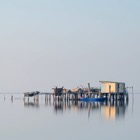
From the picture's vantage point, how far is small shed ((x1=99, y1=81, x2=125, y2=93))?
10081cm

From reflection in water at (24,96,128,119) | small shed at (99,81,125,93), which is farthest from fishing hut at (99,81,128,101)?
reflection in water at (24,96,128,119)

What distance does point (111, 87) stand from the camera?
100750 mm

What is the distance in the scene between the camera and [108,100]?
107 meters

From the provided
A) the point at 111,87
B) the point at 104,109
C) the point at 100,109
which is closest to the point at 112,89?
the point at 111,87

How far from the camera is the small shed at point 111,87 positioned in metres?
101

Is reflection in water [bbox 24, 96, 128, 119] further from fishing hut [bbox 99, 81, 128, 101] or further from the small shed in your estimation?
the small shed

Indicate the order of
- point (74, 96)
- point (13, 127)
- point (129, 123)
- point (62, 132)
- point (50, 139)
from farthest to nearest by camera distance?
1. point (74, 96)
2. point (129, 123)
3. point (13, 127)
4. point (62, 132)
5. point (50, 139)

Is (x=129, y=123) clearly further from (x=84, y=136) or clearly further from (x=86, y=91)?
(x=86, y=91)

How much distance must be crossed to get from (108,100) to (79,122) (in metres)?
49.1

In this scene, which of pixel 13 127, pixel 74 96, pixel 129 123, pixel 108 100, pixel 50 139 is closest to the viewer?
pixel 50 139

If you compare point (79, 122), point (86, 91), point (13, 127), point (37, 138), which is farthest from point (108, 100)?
point (37, 138)

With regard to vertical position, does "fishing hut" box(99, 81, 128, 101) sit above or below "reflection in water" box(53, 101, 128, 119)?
above

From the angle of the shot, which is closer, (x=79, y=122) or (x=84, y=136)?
(x=84, y=136)

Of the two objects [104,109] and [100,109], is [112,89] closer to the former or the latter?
[100,109]
